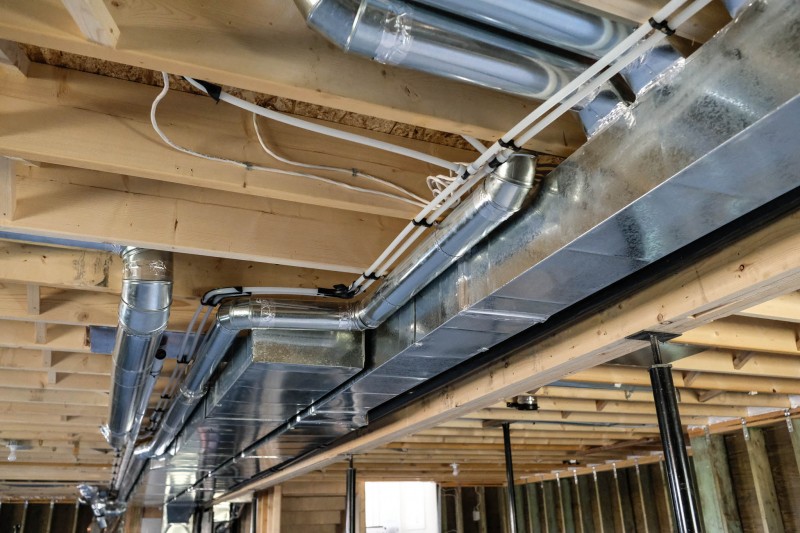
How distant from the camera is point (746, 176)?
1111mm

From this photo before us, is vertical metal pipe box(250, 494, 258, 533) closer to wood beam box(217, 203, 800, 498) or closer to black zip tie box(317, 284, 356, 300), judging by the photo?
wood beam box(217, 203, 800, 498)

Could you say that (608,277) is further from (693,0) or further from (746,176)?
(693,0)

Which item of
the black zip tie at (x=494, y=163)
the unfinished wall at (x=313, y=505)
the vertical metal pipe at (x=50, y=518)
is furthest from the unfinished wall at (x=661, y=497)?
→ the vertical metal pipe at (x=50, y=518)

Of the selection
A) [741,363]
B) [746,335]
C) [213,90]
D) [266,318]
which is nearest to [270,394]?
[266,318]

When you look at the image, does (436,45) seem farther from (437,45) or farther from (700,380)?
(700,380)

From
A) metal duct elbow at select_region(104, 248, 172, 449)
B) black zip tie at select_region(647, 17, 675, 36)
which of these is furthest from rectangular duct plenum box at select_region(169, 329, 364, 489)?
black zip tie at select_region(647, 17, 675, 36)

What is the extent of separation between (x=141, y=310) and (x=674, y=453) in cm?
151

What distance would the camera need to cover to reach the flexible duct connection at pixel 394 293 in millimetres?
1368

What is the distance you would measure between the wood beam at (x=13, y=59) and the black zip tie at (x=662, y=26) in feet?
3.96

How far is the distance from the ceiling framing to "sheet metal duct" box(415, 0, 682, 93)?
2.3 inches

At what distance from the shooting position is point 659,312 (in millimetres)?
1644

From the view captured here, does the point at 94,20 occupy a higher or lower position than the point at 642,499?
higher

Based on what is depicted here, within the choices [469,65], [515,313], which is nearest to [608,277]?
[515,313]

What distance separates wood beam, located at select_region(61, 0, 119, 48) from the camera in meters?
0.97
